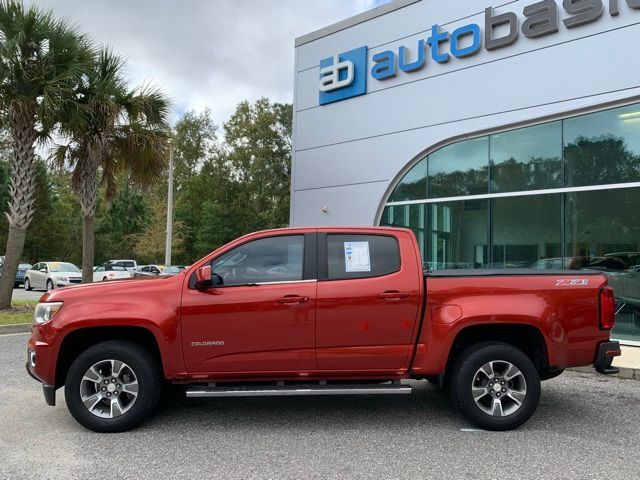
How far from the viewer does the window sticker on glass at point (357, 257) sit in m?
4.98

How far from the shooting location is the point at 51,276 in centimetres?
2211

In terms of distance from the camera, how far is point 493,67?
11.1m

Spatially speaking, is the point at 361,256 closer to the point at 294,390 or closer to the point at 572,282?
the point at 294,390

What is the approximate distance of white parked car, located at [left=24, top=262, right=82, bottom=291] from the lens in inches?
849

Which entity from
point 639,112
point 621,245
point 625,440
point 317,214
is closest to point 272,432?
point 625,440

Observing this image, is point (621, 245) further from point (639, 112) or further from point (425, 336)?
point (425, 336)

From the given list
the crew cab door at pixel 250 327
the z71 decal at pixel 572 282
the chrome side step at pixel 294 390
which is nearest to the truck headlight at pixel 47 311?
the crew cab door at pixel 250 327

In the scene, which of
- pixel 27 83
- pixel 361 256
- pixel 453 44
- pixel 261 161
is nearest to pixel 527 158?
pixel 453 44

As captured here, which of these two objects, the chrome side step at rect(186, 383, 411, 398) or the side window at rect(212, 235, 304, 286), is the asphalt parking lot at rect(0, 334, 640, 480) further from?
the side window at rect(212, 235, 304, 286)

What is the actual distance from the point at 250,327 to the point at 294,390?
0.68 m

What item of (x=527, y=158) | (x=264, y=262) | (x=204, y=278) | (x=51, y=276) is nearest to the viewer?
(x=204, y=278)

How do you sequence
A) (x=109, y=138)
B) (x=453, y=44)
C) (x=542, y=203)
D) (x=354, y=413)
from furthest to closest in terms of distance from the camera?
(x=109, y=138) → (x=453, y=44) → (x=542, y=203) → (x=354, y=413)

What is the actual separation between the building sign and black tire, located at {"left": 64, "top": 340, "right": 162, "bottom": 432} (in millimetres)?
9563

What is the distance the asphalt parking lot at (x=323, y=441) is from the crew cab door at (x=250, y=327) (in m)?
0.62
